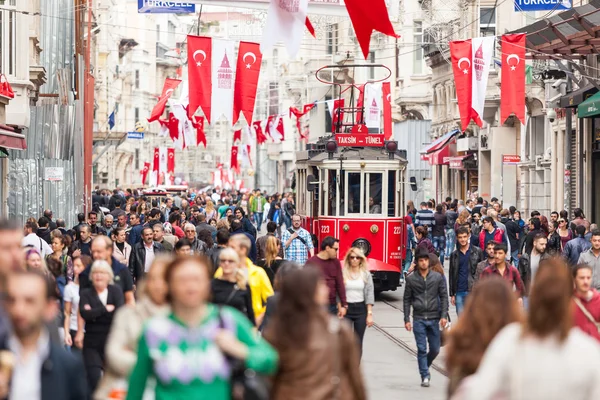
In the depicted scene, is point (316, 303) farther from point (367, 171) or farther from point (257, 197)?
point (257, 197)

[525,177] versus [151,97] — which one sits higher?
[151,97]

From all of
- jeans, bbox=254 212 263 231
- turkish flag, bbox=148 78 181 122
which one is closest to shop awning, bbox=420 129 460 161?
jeans, bbox=254 212 263 231

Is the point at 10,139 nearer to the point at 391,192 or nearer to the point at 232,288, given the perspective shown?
the point at 391,192

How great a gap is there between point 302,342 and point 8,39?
2379 cm

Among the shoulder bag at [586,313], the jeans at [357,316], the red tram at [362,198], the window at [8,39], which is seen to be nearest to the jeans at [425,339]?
the jeans at [357,316]

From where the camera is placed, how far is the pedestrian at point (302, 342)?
6852 mm


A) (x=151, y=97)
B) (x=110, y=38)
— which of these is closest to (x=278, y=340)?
(x=110, y=38)

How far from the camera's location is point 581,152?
3606 centimetres

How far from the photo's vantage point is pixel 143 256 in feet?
56.6

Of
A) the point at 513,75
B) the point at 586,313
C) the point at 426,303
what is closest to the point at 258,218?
the point at 513,75

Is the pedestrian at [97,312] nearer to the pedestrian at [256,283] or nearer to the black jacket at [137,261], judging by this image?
the pedestrian at [256,283]

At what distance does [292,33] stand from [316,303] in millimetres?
13104

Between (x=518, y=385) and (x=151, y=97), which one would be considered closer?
(x=518, y=385)

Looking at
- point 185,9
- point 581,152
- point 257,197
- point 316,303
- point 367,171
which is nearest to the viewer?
point 316,303
